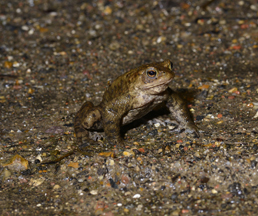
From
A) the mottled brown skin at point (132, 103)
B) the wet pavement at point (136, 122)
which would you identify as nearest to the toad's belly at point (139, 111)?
the mottled brown skin at point (132, 103)

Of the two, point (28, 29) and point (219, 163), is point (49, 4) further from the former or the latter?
point (219, 163)

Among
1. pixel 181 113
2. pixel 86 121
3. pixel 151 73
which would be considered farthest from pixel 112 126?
pixel 181 113

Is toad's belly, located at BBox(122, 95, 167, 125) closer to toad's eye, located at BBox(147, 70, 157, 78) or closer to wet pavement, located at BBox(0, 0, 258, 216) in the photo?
wet pavement, located at BBox(0, 0, 258, 216)

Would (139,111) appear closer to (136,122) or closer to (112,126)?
(112,126)

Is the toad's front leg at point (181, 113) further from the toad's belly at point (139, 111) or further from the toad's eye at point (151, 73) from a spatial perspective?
the toad's eye at point (151, 73)

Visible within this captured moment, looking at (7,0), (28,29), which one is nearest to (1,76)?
(28,29)

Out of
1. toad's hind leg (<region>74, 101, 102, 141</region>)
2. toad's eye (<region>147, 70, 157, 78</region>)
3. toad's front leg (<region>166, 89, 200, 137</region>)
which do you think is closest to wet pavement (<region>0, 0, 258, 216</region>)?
toad's front leg (<region>166, 89, 200, 137</region>)

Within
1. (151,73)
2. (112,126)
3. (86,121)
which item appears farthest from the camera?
(86,121)
